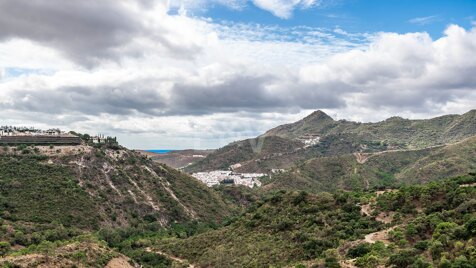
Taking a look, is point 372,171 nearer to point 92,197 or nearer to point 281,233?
point 92,197

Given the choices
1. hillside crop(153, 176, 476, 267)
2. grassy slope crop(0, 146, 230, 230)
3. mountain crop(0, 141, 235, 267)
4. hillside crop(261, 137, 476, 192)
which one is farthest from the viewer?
hillside crop(261, 137, 476, 192)

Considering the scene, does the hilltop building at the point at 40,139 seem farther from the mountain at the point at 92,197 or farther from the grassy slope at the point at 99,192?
the grassy slope at the point at 99,192

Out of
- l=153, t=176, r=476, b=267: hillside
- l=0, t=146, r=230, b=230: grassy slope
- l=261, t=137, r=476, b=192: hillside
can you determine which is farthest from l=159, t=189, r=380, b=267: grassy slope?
l=261, t=137, r=476, b=192: hillside

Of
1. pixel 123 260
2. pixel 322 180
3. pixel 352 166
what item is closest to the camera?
pixel 123 260

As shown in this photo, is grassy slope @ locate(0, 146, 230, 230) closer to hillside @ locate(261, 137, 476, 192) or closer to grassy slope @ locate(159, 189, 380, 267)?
grassy slope @ locate(159, 189, 380, 267)

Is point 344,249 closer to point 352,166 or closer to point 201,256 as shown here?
point 201,256

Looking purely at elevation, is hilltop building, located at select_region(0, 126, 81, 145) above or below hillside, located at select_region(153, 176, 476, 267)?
above

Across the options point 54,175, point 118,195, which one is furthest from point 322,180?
point 54,175
